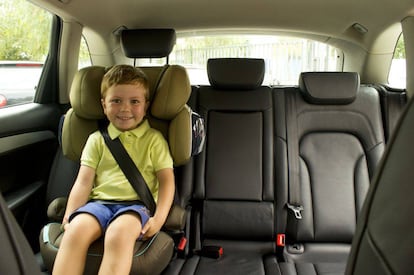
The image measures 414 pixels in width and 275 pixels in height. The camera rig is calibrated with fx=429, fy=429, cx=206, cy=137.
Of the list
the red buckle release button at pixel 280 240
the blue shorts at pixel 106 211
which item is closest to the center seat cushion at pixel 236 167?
the red buckle release button at pixel 280 240

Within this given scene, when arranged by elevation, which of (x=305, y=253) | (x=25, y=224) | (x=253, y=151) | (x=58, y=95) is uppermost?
(x=58, y=95)

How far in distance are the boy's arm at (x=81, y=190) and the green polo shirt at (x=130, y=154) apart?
0.03m

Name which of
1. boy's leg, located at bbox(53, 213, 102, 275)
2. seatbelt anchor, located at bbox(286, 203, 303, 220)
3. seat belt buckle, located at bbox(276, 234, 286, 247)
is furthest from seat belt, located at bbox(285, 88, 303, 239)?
boy's leg, located at bbox(53, 213, 102, 275)

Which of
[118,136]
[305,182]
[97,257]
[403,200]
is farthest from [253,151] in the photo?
[403,200]

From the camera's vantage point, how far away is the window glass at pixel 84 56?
2842 millimetres

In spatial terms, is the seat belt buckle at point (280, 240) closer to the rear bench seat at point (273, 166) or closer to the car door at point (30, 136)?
the rear bench seat at point (273, 166)

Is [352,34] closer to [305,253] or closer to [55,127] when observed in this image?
[305,253]

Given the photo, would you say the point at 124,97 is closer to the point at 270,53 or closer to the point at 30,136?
the point at 30,136

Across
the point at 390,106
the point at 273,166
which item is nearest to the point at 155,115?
the point at 273,166

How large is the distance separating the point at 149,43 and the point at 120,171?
90 cm

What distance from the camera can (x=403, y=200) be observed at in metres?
0.57

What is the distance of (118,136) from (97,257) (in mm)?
637

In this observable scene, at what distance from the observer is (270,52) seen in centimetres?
328

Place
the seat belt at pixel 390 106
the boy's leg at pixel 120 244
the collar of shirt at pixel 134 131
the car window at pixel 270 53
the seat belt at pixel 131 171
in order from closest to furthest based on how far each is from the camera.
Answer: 1. the boy's leg at pixel 120 244
2. the seat belt at pixel 131 171
3. the collar of shirt at pixel 134 131
4. the seat belt at pixel 390 106
5. the car window at pixel 270 53
